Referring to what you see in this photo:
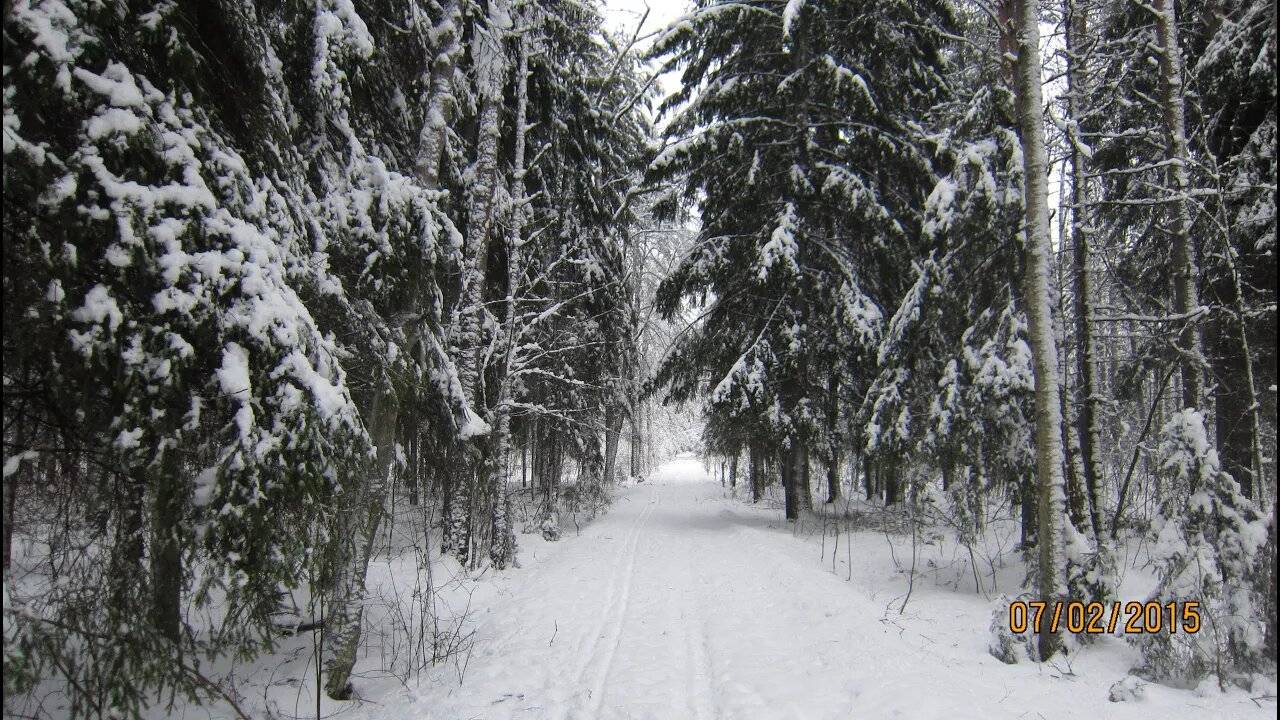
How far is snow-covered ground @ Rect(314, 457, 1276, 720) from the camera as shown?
405 cm

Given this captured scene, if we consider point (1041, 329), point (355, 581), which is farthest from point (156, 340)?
point (1041, 329)

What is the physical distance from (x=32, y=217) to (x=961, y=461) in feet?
27.2

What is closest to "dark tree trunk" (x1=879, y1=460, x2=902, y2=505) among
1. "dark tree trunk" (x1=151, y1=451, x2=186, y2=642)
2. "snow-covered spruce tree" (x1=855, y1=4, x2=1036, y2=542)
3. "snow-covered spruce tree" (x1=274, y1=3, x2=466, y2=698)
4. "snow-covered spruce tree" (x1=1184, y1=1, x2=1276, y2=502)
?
"snow-covered spruce tree" (x1=855, y1=4, x2=1036, y2=542)

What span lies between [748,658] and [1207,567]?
368cm

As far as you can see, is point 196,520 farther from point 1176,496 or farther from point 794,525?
point 794,525

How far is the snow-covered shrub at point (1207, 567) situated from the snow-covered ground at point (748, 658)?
345 mm

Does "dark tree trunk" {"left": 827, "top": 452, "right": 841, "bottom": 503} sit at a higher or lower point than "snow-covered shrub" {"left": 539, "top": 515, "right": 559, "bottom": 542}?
higher

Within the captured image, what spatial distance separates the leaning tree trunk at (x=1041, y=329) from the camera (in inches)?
199

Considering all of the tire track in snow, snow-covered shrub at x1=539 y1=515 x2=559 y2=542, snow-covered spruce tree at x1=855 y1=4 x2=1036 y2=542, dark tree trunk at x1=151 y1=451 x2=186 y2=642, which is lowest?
snow-covered shrub at x1=539 y1=515 x2=559 y2=542

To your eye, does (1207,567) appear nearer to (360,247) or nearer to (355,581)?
(355,581)

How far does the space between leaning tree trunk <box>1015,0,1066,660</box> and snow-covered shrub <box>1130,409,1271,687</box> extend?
0.70m

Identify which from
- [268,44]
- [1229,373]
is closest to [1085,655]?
[1229,373]

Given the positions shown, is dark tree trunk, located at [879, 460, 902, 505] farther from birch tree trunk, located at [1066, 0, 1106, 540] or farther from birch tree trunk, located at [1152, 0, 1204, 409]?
birch tree trunk, located at [1152, 0, 1204, 409]

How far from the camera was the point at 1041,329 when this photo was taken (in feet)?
16.9
